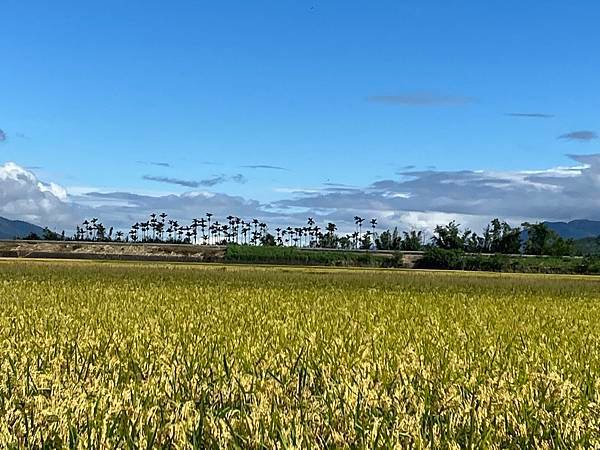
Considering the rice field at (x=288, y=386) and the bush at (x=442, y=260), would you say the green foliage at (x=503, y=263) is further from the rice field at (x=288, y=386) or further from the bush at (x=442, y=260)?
the rice field at (x=288, y=386)

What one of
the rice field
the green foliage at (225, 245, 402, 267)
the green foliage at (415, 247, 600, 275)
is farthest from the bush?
the rice field

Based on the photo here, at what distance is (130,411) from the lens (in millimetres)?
5668

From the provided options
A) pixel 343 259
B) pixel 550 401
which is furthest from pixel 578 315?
pixel 343 259

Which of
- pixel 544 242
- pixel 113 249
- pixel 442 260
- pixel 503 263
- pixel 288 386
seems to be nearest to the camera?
pixel 288 386

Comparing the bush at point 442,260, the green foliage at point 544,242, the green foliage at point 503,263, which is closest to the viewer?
the green foliage at point 503,263

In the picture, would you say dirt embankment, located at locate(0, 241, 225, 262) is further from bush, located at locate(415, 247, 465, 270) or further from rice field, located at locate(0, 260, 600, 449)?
rice field, located at locate(0, 260, 600, 449)

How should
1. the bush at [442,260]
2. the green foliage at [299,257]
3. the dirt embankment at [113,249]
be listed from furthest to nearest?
the dirt embankment at [113,249] < the green foliage at [299,257] < the bush at [442,260]

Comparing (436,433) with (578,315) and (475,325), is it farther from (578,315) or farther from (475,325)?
(578,315)

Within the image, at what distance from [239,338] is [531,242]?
161 m

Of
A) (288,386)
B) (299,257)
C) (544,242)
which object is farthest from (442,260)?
(288,386)

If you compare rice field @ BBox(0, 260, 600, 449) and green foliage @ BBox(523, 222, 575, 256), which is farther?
green foliage @ BBox(523, 222, 575, 256)

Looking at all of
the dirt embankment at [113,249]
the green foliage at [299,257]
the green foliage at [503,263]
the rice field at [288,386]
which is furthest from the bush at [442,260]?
the rice field at [288,386]

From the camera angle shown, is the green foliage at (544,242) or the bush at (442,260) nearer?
the bush at (442,260)

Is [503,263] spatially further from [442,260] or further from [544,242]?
[544,242]
